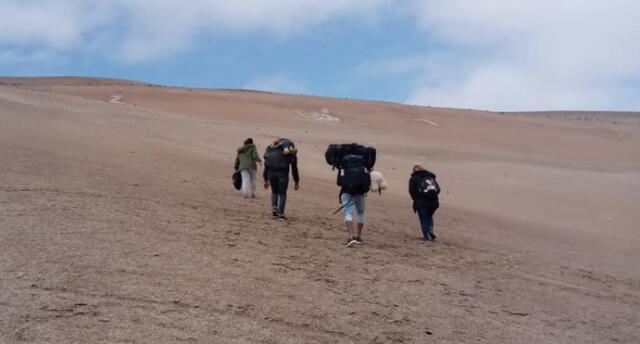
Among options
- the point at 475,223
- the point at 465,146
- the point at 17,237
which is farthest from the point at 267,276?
the point at 465,146

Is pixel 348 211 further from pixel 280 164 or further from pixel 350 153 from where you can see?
pixel 280 164

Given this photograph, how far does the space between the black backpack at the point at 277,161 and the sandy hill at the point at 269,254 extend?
86cm

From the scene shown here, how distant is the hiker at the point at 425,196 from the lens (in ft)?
39.5

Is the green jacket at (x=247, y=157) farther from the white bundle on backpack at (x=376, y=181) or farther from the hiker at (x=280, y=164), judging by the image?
the white bundle on backpack at (x=376, y=181)

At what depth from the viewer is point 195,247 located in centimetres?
870

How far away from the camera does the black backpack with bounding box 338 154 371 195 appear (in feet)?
34.0

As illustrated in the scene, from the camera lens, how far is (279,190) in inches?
475

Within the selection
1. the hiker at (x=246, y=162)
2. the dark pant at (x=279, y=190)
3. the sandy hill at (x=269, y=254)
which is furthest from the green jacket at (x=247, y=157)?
the dark pant at (x=279, y=190)

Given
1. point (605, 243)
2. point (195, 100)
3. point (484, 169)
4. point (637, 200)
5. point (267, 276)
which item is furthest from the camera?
point (195, 100)

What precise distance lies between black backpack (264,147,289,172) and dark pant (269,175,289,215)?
150 mm

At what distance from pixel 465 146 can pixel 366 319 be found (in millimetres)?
27775

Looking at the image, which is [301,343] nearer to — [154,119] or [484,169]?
[484,169]

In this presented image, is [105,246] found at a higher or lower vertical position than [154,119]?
lower

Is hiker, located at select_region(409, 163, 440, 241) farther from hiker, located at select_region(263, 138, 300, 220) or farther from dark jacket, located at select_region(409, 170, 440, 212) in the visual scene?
hiker, located at select_region(263, 138, 300, 220)
